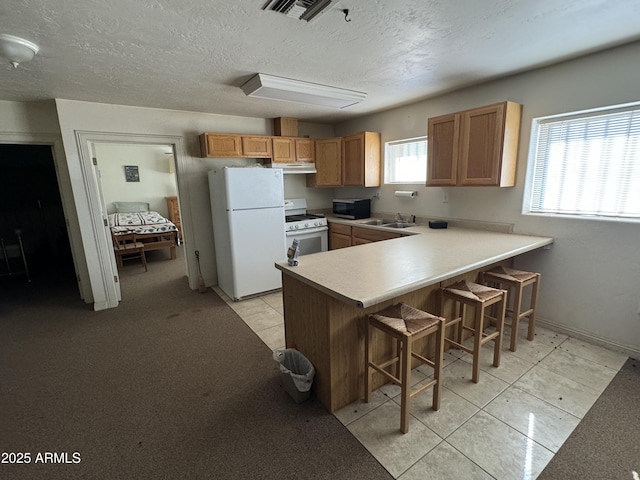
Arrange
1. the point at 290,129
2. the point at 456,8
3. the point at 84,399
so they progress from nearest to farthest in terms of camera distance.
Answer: the point at 456,8, the point at 84,399, the point at 290,129

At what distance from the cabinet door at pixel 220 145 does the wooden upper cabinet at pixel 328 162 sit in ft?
4.18

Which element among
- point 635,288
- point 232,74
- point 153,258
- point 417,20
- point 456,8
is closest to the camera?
point 456,8

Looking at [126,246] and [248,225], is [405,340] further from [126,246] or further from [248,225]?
[126,246]

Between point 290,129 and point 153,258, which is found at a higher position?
point 290,129

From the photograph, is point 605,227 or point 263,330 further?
point 263,330

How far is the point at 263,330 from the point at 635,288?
3.23m

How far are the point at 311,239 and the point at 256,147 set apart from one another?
5.12 feet

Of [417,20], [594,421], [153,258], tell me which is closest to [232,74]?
[417,20]

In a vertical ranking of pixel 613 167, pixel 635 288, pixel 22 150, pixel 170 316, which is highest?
pixel 22 150

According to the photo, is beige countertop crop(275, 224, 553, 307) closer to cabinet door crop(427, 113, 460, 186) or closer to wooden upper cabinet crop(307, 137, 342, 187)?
cabinet door crop(427, 113, 460, 186)

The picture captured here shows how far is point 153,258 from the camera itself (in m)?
6.06

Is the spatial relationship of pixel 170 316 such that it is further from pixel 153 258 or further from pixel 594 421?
pixel 594 421

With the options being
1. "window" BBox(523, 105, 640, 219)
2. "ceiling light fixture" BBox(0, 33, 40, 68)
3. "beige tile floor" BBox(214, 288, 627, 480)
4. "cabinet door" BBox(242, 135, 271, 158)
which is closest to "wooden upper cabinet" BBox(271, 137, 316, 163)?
"cabinet door" BBox(242, 135, 271, 158)

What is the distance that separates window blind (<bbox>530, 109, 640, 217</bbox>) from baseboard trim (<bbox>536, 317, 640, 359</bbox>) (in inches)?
42.1
